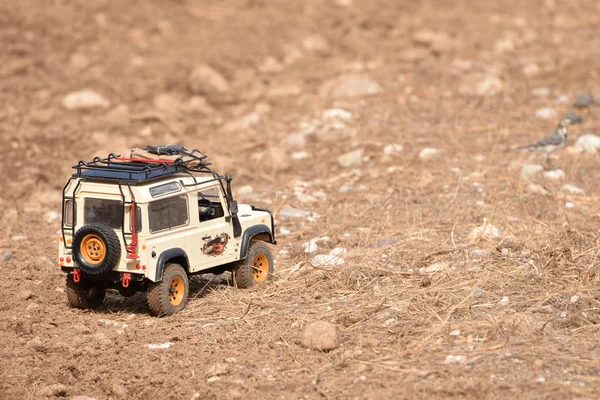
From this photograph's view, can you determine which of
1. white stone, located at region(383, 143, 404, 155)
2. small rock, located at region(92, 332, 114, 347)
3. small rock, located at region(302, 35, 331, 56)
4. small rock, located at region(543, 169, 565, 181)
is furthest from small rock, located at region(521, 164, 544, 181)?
small rock, located at region(302, 35, 331, 56)

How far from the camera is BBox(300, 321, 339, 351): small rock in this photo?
793cm

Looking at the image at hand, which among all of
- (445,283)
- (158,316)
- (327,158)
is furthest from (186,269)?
(327,158)

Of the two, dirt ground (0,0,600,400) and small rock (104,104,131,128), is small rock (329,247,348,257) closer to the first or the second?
dirt ground (0,0,600,400)

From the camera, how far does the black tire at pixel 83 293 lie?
899 cm

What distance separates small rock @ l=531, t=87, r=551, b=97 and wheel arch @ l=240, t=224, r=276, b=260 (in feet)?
29.7

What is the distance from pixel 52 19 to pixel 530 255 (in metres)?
13.4

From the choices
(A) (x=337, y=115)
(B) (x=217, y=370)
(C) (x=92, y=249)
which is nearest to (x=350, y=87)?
(A) (x=337, y=115)

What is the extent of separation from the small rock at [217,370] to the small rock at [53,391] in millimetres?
1106

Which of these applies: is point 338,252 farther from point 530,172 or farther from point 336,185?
point 530,172

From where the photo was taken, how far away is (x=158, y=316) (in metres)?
8.86

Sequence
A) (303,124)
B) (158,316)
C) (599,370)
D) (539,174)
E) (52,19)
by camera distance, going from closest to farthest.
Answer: (599,370)
(158,316)
(539,174)
(303,124)
(52,19)

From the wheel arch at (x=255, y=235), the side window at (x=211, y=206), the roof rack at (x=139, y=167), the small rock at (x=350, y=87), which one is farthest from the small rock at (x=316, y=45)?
the side window at (x=211, y=206)

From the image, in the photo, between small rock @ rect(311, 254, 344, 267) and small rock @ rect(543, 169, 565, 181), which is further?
small rock @ rect(543, 169, 565, 181)

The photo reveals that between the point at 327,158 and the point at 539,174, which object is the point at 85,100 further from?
the point at 539,174
